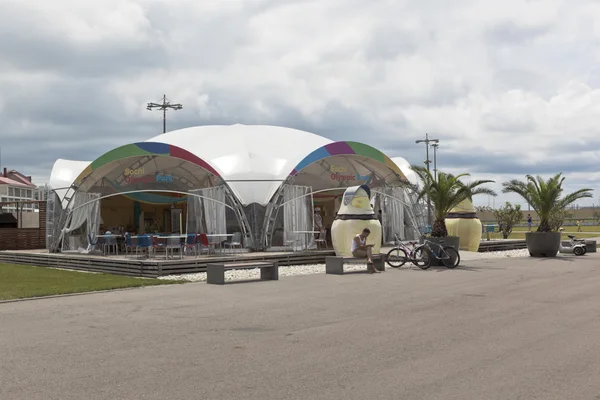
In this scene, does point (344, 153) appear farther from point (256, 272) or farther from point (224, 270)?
point (224, 270)

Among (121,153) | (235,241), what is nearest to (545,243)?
(235,241)

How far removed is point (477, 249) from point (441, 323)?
1858 centimetres

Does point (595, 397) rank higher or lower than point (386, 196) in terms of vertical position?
lower

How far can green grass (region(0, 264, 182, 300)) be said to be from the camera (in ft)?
38.5

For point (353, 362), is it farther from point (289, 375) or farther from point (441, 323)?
point (441, 323)

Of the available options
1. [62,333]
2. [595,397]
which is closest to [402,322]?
[595,397]

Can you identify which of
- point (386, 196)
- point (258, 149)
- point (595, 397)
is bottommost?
point (595, 397)

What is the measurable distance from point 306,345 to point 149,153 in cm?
1695

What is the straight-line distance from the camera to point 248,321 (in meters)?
8.37

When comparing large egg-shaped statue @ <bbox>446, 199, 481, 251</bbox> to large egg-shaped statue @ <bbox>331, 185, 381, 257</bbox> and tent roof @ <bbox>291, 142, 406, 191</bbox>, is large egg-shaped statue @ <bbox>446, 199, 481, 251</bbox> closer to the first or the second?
tent roof @ <bbox>291, 142, 406, 191</bbox>

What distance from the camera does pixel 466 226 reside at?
25688 mm

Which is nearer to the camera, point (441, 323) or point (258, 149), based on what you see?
point (441, 323)

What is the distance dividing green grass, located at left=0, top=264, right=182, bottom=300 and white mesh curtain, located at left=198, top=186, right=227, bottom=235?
247 inches

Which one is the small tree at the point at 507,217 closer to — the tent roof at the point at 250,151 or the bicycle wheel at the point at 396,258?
the tent roof at the point at 250,151
